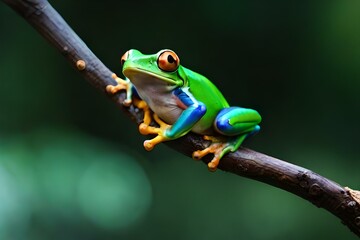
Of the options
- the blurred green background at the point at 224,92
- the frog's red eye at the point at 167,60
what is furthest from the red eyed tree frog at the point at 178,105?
the blurred green background at the point at 224,92

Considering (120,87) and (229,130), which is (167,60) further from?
(229,130)

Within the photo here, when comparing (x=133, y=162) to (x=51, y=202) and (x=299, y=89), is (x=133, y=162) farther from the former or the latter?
(x=299, y=89)

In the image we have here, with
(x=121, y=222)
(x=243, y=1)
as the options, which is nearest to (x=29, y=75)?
(x=121, y=222)

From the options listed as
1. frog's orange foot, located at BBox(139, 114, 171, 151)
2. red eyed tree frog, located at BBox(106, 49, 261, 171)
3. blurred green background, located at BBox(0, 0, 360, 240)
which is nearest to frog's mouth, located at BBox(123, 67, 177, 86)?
red eyed tree frog, located at BBox(106, 49, 261, 171)

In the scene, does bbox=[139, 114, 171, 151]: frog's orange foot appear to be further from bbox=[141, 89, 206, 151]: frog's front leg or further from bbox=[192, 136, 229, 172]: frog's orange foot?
bbox=[192, 136, 229, 172]: frog's orange foot

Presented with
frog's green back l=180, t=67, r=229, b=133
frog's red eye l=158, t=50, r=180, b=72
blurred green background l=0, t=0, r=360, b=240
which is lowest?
blurred green background l=0, t=0, r=360, b=240

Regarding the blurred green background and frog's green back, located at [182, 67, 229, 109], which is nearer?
frog's green back, located at [182, 67, 229, 109]

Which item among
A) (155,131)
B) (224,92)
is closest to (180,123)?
(155,131)
